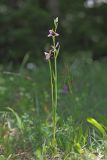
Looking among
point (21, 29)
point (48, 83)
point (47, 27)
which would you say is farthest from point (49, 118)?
point (47, 27)

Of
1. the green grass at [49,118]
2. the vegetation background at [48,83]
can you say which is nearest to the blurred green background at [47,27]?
the vegetation background at [48,83]

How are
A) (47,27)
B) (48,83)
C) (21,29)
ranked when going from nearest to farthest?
(48,83)
(21,29)
(47,27)

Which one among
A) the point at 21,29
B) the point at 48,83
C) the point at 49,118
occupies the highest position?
the point at 21,29

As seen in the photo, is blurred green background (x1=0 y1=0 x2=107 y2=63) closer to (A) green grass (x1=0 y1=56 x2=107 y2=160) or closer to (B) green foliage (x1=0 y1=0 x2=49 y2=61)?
(B) green foliage (x1=0 y1=0 x2=49 y2=61)

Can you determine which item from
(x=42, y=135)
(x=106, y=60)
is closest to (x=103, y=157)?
(x=42, y=135)

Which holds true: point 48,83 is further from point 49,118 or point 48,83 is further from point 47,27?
point 47,27

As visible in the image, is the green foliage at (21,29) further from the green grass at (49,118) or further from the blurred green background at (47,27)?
the green grass at (49,118)

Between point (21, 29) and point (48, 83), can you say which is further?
point (21, 29)

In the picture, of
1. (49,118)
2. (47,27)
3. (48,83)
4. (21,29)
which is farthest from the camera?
(47,27)
